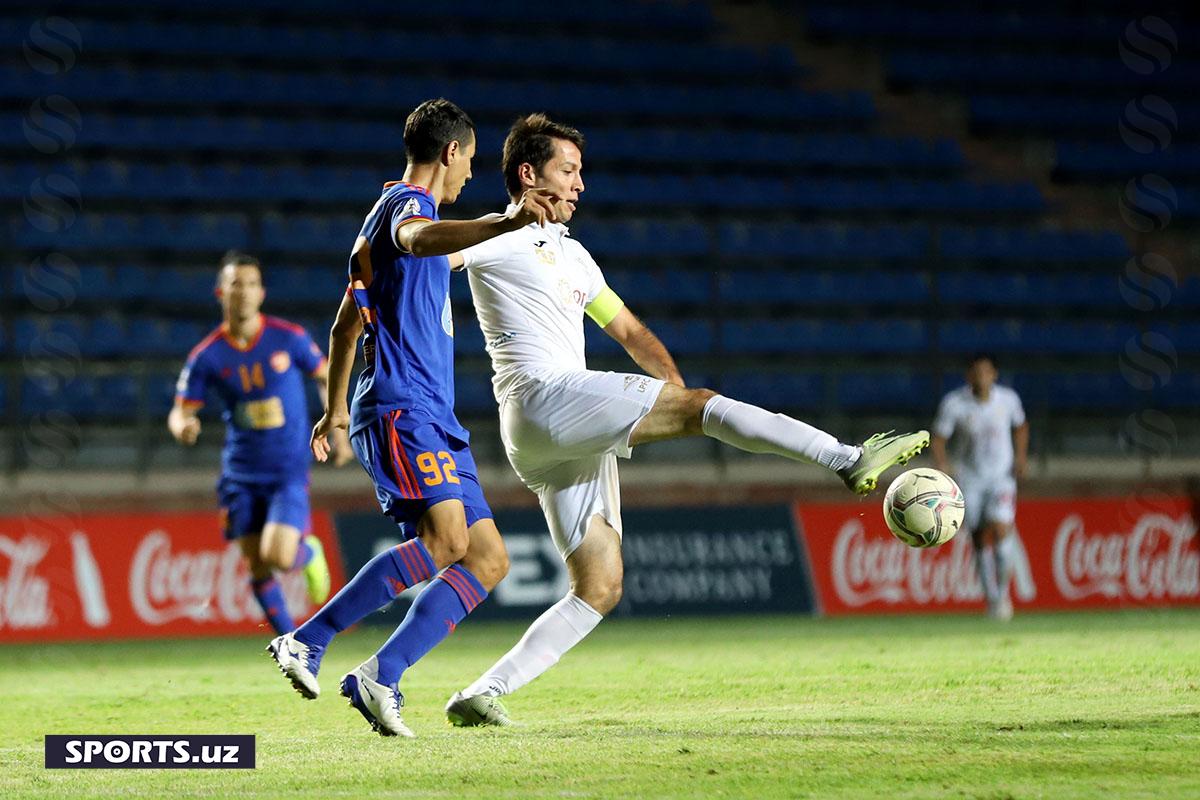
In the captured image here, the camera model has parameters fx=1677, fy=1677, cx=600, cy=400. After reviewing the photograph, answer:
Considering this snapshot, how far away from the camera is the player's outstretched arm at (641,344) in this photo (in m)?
6.38

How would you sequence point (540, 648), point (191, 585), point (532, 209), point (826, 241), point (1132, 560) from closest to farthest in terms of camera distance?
1. point (532, 209)
2. point (540, 648)
3. point (191, 585)
4. point (1132, 560)
5. point (826, 241)

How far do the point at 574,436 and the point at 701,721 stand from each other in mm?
1219

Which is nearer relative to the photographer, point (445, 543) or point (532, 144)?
point (445, 543)

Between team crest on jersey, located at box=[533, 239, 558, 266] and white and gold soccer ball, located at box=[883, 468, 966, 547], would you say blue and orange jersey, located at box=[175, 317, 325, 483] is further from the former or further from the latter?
white and gold soccer ball, located at box=[883, 468, 966, 547]

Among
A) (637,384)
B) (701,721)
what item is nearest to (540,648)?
(701,721)

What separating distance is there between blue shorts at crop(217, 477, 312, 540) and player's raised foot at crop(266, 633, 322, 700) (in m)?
4.26

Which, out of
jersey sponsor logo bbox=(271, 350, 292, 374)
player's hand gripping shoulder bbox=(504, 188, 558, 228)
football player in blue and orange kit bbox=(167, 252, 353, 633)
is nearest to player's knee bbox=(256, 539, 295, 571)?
football player in blue and orange kit bbox=(167, 252, 353, 633)

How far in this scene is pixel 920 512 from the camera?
19.2ft

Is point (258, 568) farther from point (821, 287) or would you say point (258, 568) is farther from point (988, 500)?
point (821, 287)

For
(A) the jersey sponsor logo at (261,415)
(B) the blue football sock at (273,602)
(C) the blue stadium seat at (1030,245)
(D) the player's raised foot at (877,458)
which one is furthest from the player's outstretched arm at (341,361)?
(C) the blue stadium seat at (1030,245)

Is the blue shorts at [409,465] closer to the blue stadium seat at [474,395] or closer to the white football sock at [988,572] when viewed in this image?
the white football sock at [988,572]

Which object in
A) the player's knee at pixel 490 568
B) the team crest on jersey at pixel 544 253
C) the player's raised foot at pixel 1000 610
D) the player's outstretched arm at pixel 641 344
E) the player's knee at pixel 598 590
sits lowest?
the player's raised foot at pixel 1000 610

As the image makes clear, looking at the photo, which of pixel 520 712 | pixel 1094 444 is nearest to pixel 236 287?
pixel 520 712

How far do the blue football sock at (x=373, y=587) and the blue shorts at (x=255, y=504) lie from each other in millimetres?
4239
